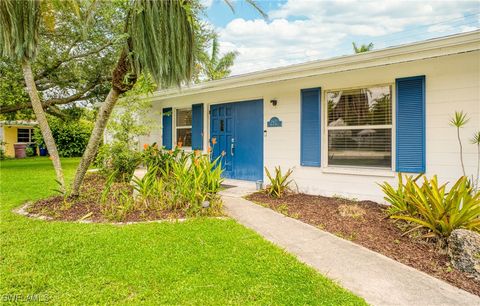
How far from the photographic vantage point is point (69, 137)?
18578mm

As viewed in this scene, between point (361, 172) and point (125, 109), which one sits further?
point (125, 109)

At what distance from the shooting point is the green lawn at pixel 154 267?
93.3 inches

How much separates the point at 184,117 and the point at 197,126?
0.90 m

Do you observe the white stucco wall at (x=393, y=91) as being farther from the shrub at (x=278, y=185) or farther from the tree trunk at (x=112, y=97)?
the tree trunk at (x=112, y=97)

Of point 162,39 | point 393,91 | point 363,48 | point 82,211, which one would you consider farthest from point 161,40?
point 363,48

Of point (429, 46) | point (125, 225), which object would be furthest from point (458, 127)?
point (125, 225)

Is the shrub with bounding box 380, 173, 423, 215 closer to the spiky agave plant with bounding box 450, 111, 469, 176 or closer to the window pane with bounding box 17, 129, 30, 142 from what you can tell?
the spiky agave plant with bounding box 450, 111, 469, 176

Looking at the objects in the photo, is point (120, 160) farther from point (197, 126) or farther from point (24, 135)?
point (24, 135)

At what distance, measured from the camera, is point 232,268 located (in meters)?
2.82

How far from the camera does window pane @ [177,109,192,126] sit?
891cm

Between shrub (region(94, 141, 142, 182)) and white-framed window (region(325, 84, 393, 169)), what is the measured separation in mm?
4697

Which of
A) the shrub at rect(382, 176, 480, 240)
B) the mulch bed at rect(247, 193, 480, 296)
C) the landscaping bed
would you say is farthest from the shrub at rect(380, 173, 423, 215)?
the landscaping bed

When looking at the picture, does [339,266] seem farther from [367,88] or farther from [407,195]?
[367,88]

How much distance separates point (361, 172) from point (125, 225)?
13.9ft
